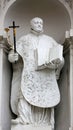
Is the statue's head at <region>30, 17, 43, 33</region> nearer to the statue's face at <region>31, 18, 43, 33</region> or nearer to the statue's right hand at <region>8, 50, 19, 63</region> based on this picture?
the statue's face at <region>31, 18, 43, 33</region>

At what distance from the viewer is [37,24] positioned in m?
6.17

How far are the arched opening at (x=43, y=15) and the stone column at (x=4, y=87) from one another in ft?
1.31

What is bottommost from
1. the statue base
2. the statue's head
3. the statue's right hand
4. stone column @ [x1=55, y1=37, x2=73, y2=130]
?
the statue base

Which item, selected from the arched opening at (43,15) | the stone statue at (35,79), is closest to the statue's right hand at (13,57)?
the stone statue at (35,79)

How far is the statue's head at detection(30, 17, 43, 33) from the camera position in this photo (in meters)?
6.17

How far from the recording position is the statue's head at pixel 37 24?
6.17 meters

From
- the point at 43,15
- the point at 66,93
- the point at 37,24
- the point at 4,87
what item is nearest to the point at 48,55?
the point at 37,24

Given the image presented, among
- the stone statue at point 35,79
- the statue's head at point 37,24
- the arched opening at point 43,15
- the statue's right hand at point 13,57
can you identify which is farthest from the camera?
the arched opening at point 43,15

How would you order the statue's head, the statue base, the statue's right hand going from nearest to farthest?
the statue base
the statue's right hand
the statue's head

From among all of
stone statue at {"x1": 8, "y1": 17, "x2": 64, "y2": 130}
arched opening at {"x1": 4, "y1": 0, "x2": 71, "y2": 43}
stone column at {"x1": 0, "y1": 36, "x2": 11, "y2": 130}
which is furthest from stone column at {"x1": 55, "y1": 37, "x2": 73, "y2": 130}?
stone column at {"x1": 0, "y1": 36, "x2": 11, "y2": 130}

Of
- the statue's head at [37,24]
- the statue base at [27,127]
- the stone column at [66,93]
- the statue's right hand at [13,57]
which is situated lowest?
the statue base at [27,127]

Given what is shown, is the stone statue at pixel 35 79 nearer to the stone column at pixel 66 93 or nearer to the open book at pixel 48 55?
the open book at pixel 48 55

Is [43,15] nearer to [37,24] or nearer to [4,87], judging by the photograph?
[37,24]

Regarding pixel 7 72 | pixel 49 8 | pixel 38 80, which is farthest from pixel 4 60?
pixel 49 8
